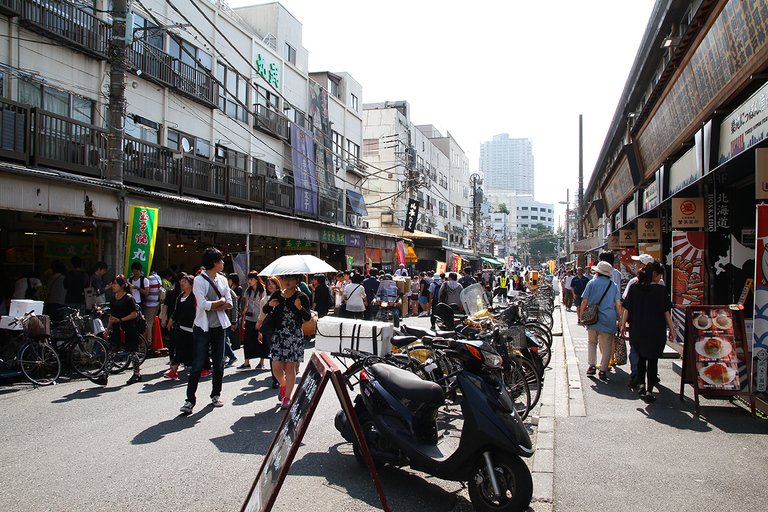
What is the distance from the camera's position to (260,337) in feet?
27.2

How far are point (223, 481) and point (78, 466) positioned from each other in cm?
146

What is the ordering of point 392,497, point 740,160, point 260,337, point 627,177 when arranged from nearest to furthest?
point 392,497
point 740,160
point 260,337
point 627,177

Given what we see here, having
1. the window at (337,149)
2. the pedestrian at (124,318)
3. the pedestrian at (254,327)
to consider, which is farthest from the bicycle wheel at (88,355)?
the window at (337,149)

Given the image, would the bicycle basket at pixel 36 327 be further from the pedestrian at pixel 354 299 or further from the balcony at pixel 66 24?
the balcony at pixel 66 24

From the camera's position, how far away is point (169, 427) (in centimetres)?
574

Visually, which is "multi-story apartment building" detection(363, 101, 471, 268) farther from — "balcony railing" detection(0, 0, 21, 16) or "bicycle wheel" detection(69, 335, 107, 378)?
"bicycle wheel" detection(69, 335, 107, 378)

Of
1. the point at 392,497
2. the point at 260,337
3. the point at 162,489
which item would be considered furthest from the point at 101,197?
the point at 392,497

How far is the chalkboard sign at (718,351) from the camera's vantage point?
5852 mm

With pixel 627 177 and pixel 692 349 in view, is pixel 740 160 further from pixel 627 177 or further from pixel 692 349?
pixel 627 177

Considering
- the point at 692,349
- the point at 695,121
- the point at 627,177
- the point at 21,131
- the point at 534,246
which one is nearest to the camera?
the point at 692,349

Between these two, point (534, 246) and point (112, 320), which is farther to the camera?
point (534, 246)

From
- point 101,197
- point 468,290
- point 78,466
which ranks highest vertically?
point 101,197

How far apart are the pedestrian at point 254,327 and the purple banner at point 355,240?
44.0 feet

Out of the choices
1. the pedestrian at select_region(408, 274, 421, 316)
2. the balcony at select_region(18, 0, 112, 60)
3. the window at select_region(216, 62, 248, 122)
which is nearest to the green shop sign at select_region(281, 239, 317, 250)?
the pedestrian at select_region(408, 274, 421, 316)
